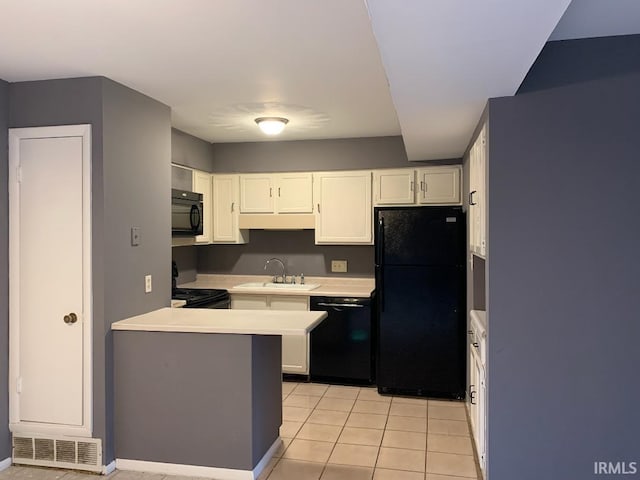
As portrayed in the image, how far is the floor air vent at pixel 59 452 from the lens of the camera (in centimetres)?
288

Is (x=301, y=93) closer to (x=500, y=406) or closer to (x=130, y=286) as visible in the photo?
(x=130, y=286)

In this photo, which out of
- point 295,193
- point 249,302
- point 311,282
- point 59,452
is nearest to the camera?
point 59,452

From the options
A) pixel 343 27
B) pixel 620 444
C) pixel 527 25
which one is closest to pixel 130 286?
pixel 343 27

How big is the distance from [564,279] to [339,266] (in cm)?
296

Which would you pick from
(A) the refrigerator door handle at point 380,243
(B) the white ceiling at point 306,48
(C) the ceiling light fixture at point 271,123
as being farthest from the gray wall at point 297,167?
(B) the white ceiling at point 306,48

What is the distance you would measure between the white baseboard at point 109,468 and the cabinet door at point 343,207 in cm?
264

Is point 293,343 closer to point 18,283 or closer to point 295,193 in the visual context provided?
point 295,193

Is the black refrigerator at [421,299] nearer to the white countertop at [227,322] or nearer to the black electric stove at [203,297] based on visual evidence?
the white countertop at [227,322]

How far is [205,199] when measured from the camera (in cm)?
492

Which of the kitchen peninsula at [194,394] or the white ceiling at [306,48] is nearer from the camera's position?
the white ceiling at [306,48]

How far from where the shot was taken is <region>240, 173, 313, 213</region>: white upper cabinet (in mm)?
4883

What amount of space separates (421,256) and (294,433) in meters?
1.74

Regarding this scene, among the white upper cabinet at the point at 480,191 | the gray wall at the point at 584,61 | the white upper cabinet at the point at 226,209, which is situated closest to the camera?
the gray wall at the point at 584,61

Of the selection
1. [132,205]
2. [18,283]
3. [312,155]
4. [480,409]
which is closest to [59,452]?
[18,283]
